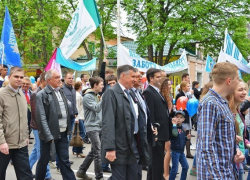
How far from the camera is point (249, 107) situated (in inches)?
237

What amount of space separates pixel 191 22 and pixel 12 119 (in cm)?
2002

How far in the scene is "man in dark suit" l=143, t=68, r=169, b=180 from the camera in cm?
599

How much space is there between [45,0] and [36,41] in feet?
10.9

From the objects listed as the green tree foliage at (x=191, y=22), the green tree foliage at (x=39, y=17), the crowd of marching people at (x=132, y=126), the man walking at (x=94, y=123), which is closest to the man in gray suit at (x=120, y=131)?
the crowd of marching people at (x=132, y=126)

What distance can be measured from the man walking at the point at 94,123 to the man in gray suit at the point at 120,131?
1.95 meters

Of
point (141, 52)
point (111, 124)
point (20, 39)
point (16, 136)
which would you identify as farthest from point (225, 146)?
point (20, 39)

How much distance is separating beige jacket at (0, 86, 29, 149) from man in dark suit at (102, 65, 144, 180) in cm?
130

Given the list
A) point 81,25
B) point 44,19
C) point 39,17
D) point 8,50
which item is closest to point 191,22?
point 44,19

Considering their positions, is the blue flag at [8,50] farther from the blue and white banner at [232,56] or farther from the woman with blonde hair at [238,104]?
the woman with blonde hair at [238,104]

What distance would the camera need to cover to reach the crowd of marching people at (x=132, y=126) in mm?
2975

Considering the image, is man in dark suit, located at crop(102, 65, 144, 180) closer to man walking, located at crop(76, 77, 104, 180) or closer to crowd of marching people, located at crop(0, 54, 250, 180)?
crowd of marching people, located at crop(0, 54, 250, 180)

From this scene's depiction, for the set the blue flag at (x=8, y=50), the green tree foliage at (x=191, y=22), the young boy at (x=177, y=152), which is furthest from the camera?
the green tree foliage at (x=191, y=22)

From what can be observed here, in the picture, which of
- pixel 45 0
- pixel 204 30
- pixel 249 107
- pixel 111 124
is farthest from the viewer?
pixel 45 0

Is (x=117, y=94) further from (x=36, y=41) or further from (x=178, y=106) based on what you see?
(x=36, y=41)
